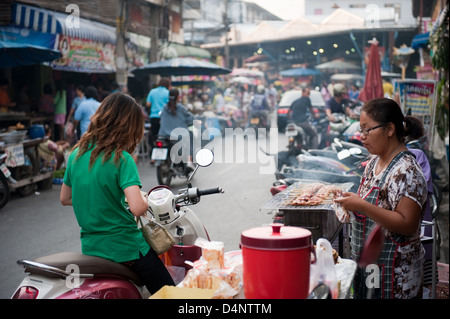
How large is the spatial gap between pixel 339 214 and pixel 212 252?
83 cm

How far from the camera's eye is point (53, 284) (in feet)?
8.20

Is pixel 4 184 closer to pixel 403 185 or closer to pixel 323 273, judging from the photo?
pixel 403 185

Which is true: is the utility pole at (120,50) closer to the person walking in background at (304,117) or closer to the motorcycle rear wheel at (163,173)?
the person walking in background at (304,117)

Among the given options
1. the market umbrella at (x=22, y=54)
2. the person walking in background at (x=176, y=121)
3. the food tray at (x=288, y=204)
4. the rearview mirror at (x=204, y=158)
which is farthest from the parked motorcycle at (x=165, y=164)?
the rearview mirror at (x=204, y=158)

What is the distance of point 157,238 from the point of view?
3.03 meters

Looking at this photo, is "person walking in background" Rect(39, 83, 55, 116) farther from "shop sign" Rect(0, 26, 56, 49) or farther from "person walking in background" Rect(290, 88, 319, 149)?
"person walking in background" Rect(290, 88, 319, 149)

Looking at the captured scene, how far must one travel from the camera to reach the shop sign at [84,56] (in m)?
13.5

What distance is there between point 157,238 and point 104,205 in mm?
448

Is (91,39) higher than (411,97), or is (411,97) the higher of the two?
(91,39)

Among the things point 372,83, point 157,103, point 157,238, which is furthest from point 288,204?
point 372,83

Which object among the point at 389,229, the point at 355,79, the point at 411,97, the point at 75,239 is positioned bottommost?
the point at 75,239

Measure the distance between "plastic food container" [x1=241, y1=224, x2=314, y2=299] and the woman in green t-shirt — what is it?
0.89 metres

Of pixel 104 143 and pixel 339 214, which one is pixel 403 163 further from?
pixel 104 143
